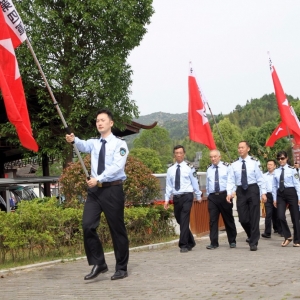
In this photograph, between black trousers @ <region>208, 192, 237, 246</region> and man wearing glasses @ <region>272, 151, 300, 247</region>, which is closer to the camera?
black trousers @ <region>208, 192, 237, 246</region>

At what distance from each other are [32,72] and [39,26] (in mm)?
1571

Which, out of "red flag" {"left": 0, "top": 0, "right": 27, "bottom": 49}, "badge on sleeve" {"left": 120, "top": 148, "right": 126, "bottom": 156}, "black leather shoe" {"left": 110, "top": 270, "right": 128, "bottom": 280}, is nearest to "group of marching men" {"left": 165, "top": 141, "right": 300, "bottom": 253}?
"black leather shoe" {"left": 110, "top": 270, "right": 128, "bottom": 280}

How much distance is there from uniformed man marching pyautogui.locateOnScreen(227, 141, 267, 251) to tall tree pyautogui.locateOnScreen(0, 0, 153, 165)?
10.7m

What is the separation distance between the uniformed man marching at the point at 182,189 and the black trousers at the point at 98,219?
10.8ft

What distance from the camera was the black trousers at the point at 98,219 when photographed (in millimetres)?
8117

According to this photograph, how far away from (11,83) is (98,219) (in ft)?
6.96

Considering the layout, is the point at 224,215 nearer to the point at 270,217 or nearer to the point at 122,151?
the point at 270,217

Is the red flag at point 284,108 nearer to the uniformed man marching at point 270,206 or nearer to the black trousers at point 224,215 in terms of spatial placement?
the uniformed man marching at point 270,206

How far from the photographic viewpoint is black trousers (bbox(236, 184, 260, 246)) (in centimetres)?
1184

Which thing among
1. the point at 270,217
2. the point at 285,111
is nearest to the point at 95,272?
the point at 270,217

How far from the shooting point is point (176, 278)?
8.08 meters

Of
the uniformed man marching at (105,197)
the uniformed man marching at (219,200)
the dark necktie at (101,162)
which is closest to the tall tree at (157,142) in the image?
the uniformed man marching at (219,200)

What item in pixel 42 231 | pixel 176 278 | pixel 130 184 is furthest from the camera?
pixel 130 184

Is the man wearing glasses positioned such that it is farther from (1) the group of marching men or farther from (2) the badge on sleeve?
(2) the badge on sleeve
